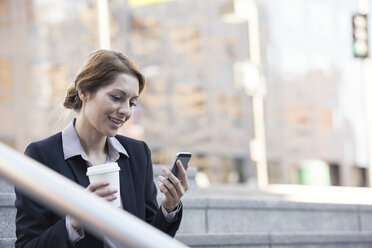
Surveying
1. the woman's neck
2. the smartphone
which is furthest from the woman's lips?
the smartphone

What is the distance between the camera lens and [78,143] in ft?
10.00

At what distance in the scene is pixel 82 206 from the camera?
1536 mm

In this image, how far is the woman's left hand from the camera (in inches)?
111

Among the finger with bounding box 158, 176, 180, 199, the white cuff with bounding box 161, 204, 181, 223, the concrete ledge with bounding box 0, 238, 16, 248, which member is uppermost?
the finger with bounding box 158, 176, 180, 199

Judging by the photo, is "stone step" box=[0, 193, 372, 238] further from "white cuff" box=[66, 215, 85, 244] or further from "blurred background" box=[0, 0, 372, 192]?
"blurred background" box=[0, 0, 372, 192]

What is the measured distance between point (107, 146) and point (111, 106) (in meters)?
0.25

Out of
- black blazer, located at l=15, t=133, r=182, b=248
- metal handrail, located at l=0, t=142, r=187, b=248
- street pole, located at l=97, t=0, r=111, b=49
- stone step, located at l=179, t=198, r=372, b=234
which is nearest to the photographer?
metal handrail, located at l=0, t=142, r=187, b=248

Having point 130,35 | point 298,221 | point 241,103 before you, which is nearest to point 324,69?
point 241,103

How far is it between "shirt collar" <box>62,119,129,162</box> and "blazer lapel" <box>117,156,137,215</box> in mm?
40

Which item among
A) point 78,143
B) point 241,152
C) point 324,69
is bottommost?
point 241,152

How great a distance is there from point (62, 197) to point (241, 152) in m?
30.0

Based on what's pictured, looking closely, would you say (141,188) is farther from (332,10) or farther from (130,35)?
(332,10)

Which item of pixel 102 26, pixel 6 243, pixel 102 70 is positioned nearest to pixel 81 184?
pixel 102 70

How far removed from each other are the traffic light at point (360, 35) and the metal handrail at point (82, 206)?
1002cm
